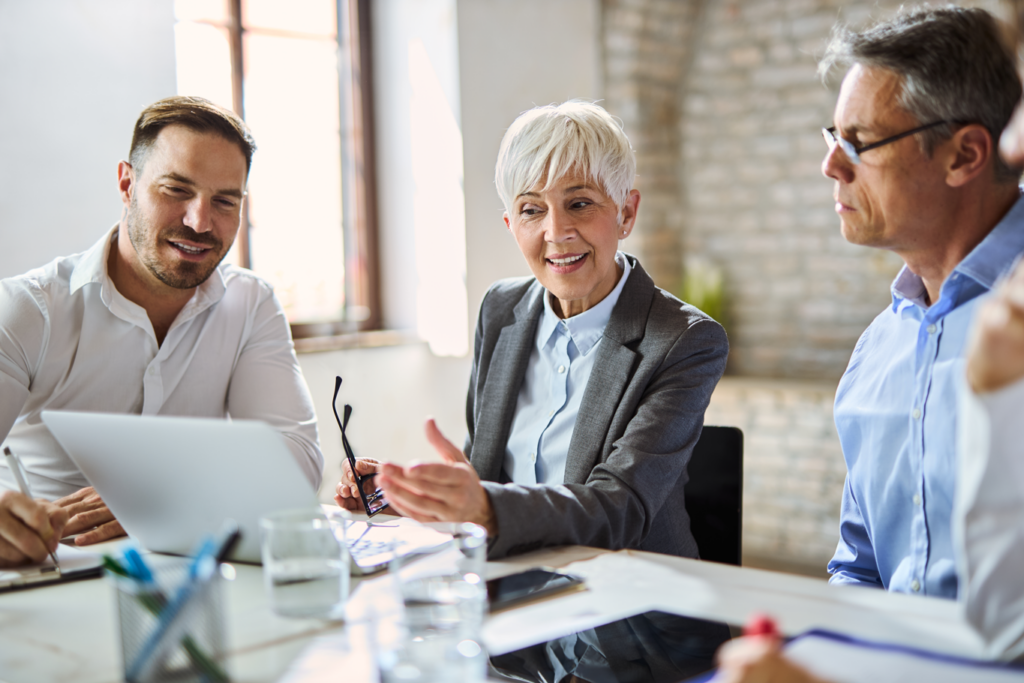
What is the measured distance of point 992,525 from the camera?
35.8 inches

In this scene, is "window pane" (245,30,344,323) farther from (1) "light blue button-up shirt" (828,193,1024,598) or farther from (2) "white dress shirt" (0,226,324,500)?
(1) "light blue button-up shirt" (828,193,1024,598)

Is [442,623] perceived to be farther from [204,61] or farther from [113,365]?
[204,61]

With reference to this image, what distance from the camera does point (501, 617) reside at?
1081mm

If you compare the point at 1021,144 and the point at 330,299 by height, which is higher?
the point at 1021,144

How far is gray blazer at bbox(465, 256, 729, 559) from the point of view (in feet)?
4.50

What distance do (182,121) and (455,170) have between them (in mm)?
2064

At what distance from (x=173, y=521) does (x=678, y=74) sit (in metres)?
4.05

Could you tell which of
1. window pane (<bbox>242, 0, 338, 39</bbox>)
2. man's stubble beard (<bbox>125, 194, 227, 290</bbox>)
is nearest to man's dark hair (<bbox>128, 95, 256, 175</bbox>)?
man's stubble beard (<bbox>125, 194, 227, 290</bbox>)

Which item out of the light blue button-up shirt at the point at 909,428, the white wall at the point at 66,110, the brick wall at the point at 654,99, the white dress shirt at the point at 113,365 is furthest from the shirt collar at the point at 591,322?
the brick wall at the point at 654,99

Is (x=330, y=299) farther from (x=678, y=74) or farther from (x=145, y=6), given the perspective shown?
(x=678, y=74)

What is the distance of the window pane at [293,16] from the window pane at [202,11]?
0.09 metres

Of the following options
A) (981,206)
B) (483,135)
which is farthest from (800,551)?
(981,206)

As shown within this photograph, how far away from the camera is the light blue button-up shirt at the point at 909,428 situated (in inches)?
53.9

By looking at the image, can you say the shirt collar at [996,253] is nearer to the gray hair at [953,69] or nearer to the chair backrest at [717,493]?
the gray hair at [953,69]
